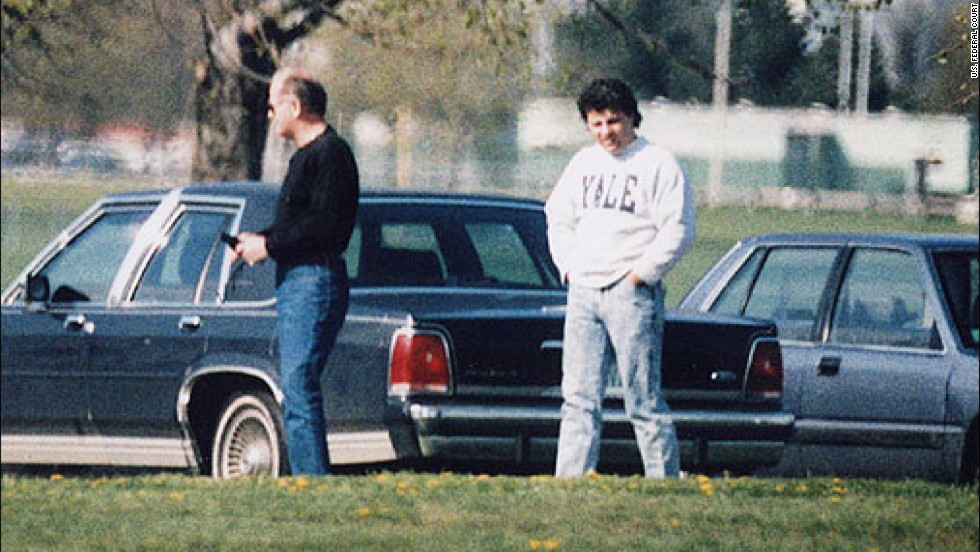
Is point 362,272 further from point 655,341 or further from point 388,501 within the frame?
point 388,501

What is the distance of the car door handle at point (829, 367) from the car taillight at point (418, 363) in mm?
2859

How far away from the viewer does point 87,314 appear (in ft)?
36.8

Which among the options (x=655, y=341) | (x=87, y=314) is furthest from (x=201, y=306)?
(x=655, y=341)

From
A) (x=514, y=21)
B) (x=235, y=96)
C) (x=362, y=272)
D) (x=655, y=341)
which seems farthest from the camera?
(x=235, y=96)

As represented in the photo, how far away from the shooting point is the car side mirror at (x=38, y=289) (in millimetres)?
11430

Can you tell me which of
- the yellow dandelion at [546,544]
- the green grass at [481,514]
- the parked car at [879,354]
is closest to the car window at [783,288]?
the parked car at [879,354]

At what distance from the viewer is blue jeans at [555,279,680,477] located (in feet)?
30.5

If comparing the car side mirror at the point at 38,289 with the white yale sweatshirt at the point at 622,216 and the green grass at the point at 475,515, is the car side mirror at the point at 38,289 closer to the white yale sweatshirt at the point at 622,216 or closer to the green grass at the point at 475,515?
the green grass at the point at 475,515

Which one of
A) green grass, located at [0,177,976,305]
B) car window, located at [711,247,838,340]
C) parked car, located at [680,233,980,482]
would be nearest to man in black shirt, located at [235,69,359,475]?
parked car, located at [680,233,980,482]

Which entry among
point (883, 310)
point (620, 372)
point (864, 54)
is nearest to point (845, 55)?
point (864, 54)

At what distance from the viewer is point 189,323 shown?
10.7 metres

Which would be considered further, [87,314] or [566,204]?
[87,314]

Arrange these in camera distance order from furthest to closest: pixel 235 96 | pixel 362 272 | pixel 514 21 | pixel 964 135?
pixel 964 135 < pixel 235 96 < pixel 514 21 < pixel 362 272

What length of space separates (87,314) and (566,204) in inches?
110
